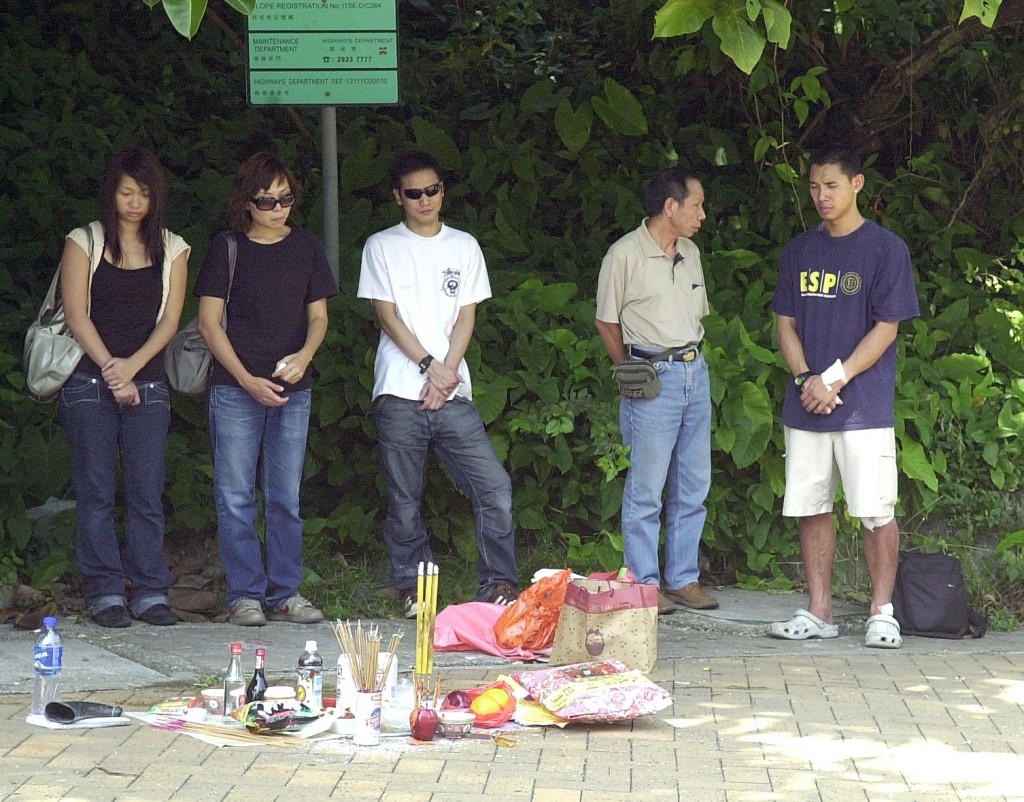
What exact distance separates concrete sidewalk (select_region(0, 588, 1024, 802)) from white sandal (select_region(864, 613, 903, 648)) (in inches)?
2.4

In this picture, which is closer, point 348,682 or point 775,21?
point 775,21

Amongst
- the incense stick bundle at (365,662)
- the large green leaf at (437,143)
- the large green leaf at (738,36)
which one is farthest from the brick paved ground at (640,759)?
the large green leaf at (437,143)

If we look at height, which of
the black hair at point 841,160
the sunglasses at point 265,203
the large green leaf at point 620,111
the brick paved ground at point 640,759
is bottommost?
the brick paved ground at point 640,759

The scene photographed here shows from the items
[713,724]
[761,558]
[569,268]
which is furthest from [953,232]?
[713,724]

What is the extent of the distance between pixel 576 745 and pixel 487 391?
2.83 metres

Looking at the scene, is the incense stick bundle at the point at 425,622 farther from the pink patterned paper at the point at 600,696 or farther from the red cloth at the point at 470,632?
the red cloth at the point at 470,632

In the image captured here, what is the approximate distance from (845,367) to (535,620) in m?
1.74

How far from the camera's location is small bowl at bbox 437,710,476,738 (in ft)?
17.0

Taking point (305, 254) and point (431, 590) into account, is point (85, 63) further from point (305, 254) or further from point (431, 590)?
point (431, 590)

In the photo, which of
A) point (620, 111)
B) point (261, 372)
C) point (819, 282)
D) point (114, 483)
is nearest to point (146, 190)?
point (261, 372)

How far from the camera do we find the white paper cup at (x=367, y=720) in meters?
5.12

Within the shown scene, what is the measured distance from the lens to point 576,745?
5.17m

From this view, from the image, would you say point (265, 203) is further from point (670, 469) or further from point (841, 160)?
point (841, 160)

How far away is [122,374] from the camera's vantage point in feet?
21.9
